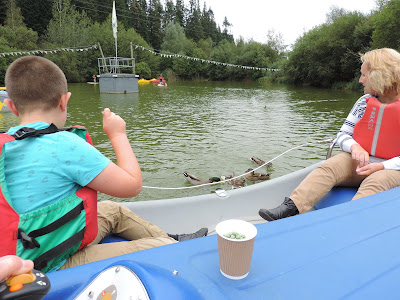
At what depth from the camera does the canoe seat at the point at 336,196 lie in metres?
2.09

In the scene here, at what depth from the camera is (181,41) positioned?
4972 centimetres

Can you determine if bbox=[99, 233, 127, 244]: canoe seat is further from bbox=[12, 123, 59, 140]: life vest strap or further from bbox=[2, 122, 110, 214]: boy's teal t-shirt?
bbox=[12, 123, 59, 140]: life vest strap

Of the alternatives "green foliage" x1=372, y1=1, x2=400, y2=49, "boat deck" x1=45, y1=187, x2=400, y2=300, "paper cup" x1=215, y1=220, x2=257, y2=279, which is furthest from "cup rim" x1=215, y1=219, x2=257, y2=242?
"green foliage" x1=372, y1=1, x2=400, y2=49

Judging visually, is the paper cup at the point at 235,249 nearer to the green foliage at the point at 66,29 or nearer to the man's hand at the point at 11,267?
the man's hand at the point at 11,267

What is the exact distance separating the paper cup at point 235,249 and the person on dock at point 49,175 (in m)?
0.39

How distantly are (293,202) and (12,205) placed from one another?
61.7 inches

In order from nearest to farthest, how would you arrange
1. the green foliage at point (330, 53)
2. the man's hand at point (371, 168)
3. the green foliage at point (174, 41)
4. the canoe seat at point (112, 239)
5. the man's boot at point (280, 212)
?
the canoe seat at point (112, 239), the man's boot at point (280, 212), the man's hand at point (371, 168), the green foliage at point (330, 53), the green foliage at point (174, 41)

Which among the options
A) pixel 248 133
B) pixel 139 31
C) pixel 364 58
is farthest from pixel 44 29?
pixel 364 58

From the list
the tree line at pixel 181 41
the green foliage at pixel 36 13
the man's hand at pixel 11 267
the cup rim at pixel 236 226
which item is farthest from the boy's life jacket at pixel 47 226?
the green foliage at pixel 36 13

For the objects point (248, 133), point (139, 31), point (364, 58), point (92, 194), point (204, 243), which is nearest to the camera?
point (204, 243)

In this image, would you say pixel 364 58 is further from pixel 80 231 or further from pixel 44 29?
pixel 44 29

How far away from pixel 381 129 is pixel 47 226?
212 cm

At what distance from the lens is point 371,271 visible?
86 cm

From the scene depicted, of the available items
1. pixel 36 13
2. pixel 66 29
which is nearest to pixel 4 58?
pixel 66 29
